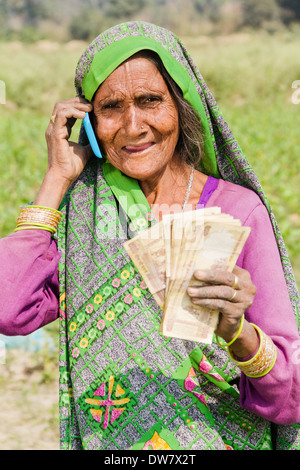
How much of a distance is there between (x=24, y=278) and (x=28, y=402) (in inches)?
94.7

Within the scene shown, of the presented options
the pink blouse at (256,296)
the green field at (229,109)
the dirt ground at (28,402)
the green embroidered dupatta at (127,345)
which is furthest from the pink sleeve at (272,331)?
the green field at (229,109)

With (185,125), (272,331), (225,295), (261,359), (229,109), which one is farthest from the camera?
(229,109)

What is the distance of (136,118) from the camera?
7.34 ft

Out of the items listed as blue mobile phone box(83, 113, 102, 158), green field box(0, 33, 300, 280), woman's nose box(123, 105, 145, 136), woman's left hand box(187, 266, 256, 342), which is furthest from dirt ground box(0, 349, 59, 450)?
woman's left hand box(187, 266, 256, 342)

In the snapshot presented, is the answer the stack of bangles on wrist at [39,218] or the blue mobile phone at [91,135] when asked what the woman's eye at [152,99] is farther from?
the stack of bangles on wrist at [39,218]

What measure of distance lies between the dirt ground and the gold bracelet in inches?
90.1

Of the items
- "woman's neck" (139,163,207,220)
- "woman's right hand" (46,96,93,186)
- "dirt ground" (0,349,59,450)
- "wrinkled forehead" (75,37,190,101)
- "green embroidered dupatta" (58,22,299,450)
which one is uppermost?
"wrinkled forehead" (75,37,190,101)

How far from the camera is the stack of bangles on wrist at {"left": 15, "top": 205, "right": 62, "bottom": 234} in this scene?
2.24 metres

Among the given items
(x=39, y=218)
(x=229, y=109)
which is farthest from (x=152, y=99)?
(x=229, y=109)

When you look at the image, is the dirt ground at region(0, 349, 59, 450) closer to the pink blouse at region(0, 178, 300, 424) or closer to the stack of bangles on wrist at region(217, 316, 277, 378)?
the pink blouse at region(0, 178, 300, 424)

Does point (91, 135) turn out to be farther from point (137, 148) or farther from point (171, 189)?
point (171, 189)

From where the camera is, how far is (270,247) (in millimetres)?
2152

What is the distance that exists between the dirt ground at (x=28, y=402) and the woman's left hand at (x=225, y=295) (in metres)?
2.38

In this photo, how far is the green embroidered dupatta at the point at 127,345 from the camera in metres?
2.10
